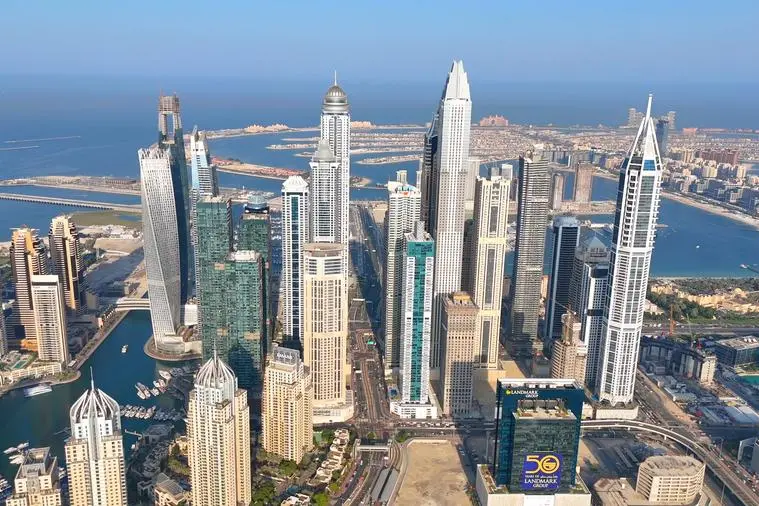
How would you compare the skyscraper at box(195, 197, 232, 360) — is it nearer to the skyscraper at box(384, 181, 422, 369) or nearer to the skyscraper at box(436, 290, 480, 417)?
the skyscraper at box(384, 181, 422, 369)

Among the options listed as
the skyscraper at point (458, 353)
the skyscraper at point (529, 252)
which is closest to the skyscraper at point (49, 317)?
the skyscraper at point (458, 353)

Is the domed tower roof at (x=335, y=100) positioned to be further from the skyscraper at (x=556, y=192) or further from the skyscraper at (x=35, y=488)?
the skyscraper at (x=556, y=192)

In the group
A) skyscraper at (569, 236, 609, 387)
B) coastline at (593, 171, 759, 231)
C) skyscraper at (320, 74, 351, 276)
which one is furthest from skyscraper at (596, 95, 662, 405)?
coastline at (593, 171, 759, 231)

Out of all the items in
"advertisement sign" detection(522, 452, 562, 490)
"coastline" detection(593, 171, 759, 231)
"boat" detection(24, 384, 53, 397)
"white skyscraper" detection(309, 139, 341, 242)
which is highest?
"white skyscraper" detection(309, 139, 341, 242)

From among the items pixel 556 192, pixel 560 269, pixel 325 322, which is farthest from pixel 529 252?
pixel 556 192

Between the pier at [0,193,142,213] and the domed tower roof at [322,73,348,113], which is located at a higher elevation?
the domed tower roof at [322,73,348,113]
